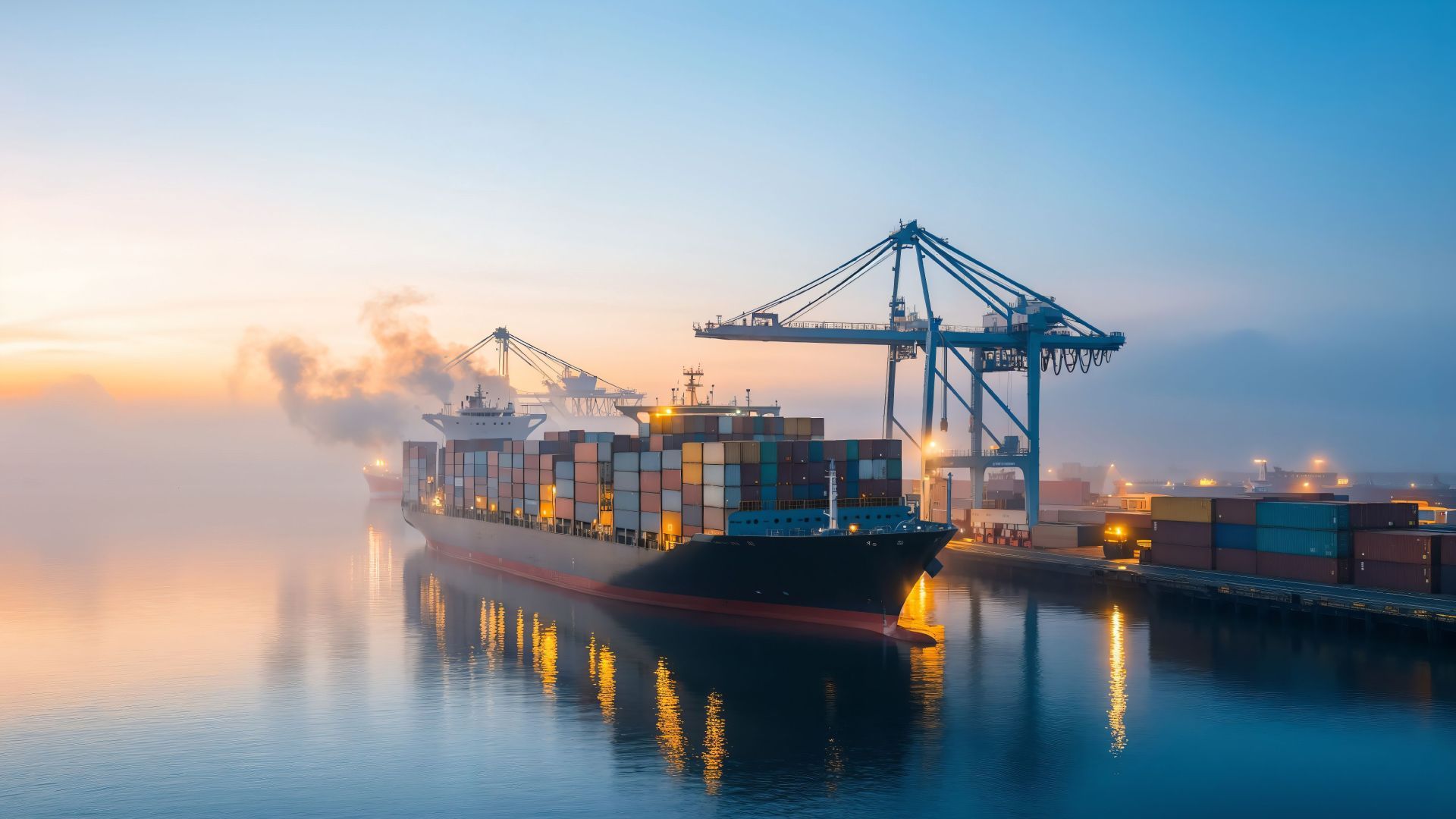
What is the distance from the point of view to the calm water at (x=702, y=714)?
25031 millimetres

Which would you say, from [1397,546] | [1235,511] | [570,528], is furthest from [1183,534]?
[570,528]

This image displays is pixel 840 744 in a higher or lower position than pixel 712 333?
lower

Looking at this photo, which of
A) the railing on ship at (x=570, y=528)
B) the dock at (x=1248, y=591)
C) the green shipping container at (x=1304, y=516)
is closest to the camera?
the dock at (x=1248, y=591)

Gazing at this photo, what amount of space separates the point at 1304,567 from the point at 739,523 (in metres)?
29.2

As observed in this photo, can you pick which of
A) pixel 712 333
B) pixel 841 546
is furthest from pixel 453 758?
pixel 712 333

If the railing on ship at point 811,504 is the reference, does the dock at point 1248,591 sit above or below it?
below

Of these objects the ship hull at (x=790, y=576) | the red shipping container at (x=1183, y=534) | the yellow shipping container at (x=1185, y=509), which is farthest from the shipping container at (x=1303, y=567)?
the ship hull at (x=790, y=576)

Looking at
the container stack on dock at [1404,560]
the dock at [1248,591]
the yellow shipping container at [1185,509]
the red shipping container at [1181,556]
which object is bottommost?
the dock at [1248,591]

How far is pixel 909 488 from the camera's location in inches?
5157

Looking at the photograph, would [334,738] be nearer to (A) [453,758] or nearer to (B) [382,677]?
(A) [453,758]

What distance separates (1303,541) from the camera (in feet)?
160

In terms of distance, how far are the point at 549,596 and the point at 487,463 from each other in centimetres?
1540

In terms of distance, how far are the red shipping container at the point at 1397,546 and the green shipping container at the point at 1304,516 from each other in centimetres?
99

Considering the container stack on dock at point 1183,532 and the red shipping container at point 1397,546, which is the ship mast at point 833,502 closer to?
the container stack on dock at point 1183,532
